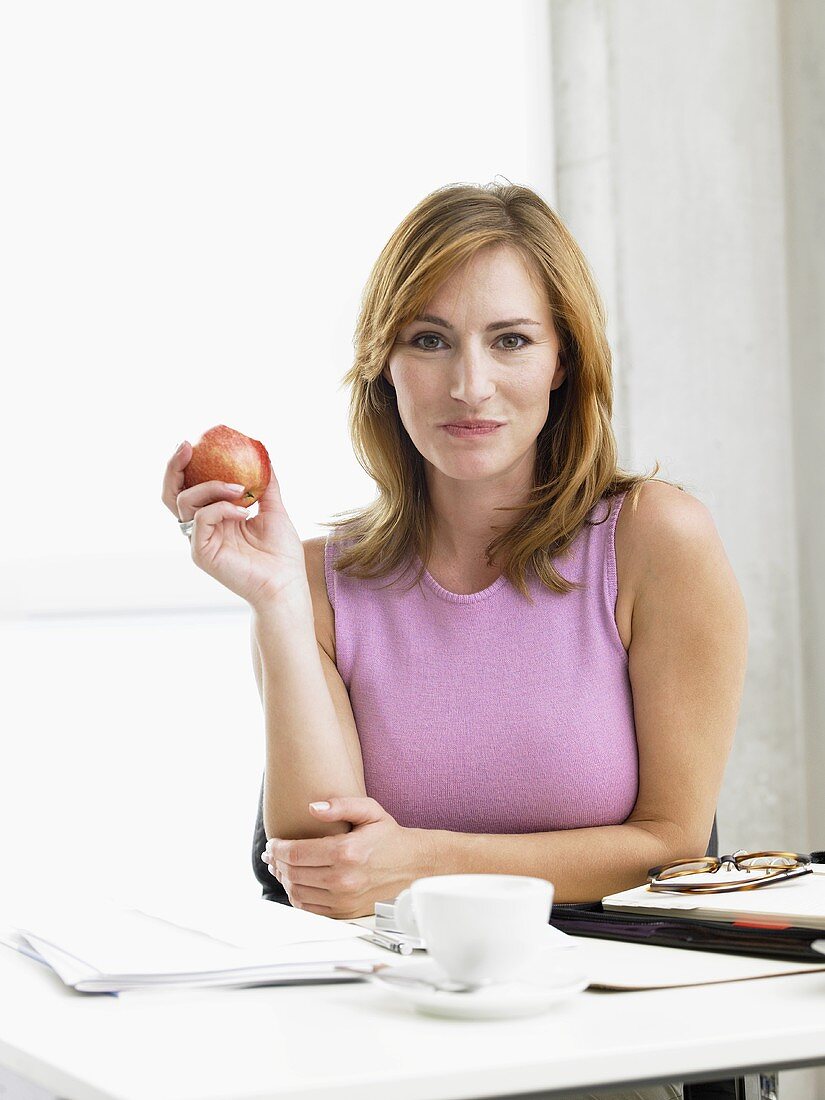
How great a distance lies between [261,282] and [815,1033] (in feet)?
6.95

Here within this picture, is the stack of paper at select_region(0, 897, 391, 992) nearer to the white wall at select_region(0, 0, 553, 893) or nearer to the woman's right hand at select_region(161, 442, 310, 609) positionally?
the woman's right hand at select_region(161, 442, 310, 609)

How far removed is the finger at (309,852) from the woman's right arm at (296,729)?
0.11 meters

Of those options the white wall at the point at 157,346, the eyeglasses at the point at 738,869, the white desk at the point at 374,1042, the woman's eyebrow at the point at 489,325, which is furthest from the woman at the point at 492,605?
the white wall at the point at 157,346

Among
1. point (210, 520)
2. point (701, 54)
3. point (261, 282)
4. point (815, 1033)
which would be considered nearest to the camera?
point (815, 1033)

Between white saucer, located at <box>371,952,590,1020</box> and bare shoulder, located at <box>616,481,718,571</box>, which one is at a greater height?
bare shoulder, located at <box>616,481,718,571</box>

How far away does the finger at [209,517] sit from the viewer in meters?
1.51

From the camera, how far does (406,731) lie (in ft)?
5.32

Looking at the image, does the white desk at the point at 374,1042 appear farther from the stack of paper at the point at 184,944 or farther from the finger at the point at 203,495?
the finger at the point at 203,495

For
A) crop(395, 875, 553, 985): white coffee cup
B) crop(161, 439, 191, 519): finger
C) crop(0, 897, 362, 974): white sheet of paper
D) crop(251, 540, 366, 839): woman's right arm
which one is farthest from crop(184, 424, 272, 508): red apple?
crop(395, 875, 553, 985): white coffee cup

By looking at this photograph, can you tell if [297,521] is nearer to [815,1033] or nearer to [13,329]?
[13,329]

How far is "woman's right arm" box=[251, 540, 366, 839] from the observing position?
1.51 m

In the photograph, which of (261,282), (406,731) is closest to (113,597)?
(261,282)

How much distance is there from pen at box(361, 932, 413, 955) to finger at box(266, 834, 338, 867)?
0.28 metres

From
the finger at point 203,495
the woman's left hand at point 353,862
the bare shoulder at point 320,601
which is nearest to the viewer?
the woman's left hand at point 353,862
